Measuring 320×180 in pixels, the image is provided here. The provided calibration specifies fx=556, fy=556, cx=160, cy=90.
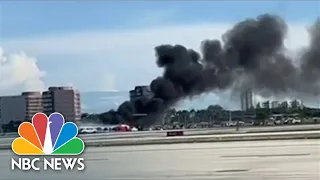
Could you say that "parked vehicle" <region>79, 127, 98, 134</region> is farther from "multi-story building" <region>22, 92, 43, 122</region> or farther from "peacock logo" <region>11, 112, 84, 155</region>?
"multi-story building" <region>22, 92, 43, 122</region>

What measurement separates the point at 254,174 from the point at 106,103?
2885 millimetres

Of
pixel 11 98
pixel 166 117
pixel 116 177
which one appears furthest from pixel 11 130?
pixel 166 117

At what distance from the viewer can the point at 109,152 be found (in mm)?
8492

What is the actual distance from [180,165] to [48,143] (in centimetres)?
308

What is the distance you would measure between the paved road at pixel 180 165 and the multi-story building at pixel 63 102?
1.64 ft

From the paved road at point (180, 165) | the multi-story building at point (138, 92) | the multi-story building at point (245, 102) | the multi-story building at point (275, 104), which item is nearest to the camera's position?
the paved road at point (180, 165)

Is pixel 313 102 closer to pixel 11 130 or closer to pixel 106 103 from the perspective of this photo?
pixel 106 103

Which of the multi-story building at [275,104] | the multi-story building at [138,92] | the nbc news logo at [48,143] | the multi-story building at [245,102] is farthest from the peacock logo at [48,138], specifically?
the multi-story building at [275,104]

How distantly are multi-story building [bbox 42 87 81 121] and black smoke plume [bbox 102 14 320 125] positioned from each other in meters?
1.48

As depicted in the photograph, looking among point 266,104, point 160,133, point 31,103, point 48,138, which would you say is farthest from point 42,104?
point 266,104

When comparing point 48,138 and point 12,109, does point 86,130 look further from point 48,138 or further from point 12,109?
point 12,109

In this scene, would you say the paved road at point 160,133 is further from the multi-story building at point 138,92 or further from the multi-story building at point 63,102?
the multi-story building at point 138,92

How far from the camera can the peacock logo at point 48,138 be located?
6688 mm

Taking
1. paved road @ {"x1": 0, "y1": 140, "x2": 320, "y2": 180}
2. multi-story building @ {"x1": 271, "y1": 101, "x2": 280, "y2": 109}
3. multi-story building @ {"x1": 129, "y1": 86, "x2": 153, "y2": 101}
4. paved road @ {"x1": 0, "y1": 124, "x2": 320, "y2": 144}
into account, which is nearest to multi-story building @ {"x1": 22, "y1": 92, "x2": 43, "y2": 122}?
paved road @ {"x1": 0, "y1": 124, "x2": 320, "y2": 144}
